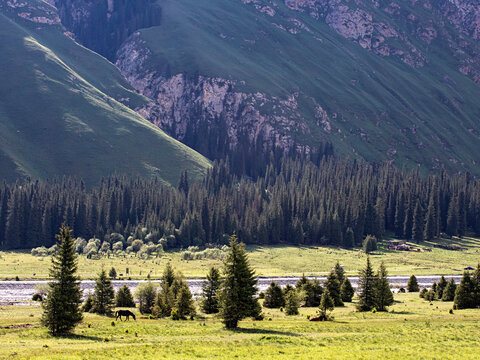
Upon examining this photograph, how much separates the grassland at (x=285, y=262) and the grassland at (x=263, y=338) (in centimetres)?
5915

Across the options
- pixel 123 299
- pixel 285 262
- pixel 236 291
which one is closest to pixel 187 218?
pixel 285 262

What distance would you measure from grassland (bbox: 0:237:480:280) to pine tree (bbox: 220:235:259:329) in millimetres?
64469

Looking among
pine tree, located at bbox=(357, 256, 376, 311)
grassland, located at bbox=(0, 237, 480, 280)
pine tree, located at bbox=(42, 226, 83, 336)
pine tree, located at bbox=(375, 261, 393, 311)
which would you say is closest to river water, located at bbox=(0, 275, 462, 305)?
grassland, located at bbox=(0, 237, 480, 280)

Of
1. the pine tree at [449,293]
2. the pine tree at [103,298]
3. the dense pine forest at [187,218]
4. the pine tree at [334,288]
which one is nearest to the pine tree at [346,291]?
the pine tree at [334,288]

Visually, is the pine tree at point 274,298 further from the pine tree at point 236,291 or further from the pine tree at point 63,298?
the pine tree at point 63,298

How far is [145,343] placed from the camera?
4659cm

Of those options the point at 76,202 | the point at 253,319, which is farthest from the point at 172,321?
the point at 76,202

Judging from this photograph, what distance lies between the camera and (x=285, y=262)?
478 ft

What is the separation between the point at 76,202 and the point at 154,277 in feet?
232

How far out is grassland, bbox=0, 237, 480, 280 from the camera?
12662cm

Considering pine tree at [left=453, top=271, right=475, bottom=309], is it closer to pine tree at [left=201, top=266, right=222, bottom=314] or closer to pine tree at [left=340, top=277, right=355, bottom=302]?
pine tree at [left=340, top=277, right=355, bottom=302]

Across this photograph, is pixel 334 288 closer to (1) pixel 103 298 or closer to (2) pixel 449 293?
(2) pixel 449 293

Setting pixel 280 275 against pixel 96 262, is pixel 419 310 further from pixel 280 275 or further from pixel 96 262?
pixel 96 262

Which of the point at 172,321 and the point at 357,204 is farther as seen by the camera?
the point at 357,204
